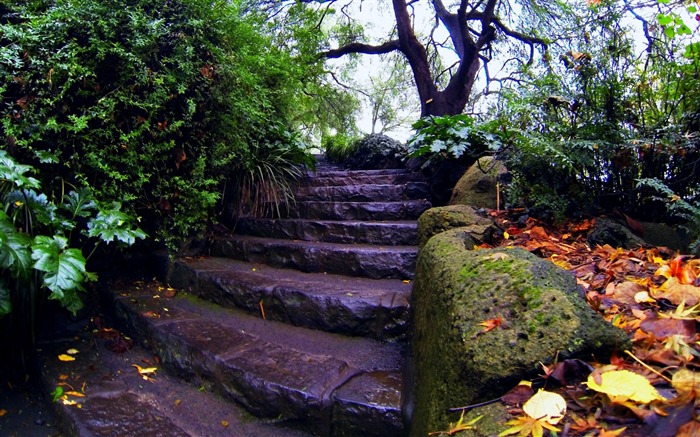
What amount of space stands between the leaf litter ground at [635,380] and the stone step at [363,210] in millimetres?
2264

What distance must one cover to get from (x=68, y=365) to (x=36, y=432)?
405 millimetres

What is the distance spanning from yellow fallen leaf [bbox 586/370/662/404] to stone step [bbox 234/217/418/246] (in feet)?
7.25

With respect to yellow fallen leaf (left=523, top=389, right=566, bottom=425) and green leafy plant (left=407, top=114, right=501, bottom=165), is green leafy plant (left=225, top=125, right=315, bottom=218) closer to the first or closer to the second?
green leafy plant (left=407, top=114, right=501, bottom=165)

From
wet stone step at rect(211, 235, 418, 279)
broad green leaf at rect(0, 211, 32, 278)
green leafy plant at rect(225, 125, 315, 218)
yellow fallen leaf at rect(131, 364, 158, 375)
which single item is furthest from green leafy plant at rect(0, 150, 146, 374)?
green leafy plant at rect(225, 125, 315, 218)

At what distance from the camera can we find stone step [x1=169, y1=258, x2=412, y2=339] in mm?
2100

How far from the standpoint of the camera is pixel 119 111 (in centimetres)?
261

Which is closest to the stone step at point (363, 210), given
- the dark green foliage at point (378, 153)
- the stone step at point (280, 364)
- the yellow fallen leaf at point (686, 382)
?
the stone step at point (280, 364)

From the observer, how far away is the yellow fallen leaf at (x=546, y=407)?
766mm

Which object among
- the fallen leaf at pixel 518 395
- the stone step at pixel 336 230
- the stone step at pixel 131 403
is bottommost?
the stone step at pixel 131 403

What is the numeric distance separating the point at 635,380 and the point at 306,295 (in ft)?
5.68

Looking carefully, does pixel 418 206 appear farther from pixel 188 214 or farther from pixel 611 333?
pixel 611 333

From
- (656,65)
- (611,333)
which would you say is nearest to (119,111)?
(611,333)

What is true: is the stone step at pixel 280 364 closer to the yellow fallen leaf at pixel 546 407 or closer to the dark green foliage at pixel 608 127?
the yellow fallen leaf at pixel 546 407

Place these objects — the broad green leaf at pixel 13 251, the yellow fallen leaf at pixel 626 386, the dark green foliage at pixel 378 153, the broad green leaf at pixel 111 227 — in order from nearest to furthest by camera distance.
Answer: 1. the yellow fallen leaf at pixel 626 386
2. the broad green leaf at pixel 13 251
3. the broad green leaf at pixel 111 227
4. the dark green foliage at pixel 378 153
